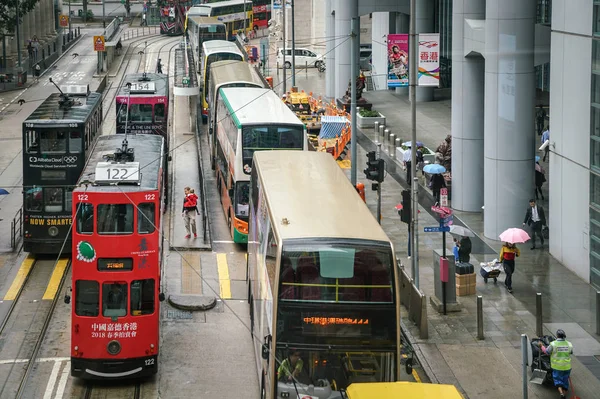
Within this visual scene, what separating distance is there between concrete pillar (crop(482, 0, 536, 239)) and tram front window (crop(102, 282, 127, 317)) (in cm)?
1486

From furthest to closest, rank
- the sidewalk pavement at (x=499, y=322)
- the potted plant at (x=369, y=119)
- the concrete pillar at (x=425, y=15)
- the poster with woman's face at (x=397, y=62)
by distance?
the concrete pillar at (x=425, y=15) < the potted plant at (x=369, y=119) < the poster with woman's face at (x=397, y=62) < the sidewalk pavement at (x=499, y=322)

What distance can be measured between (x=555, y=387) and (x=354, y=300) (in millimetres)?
6293

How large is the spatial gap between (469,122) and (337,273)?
19931 mm

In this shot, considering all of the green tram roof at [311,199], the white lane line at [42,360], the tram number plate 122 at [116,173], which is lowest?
the white lane line at [42,360]

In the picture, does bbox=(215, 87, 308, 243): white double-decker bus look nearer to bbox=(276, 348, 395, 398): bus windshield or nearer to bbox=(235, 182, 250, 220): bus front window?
bbox=(235, 182, 250, 220): bus front window

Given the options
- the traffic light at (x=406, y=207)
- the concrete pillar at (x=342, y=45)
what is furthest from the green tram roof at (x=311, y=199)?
the concrete pillar at (x=342, y=45)

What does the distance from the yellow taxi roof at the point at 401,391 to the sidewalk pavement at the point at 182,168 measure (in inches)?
691

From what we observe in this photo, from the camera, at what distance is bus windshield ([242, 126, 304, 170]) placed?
31766 mm

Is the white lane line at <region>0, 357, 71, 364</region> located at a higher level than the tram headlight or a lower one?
lower

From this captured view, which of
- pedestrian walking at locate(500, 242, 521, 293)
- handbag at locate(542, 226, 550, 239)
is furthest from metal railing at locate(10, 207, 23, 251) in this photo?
handbag at locate(542, 226, 550, 239)

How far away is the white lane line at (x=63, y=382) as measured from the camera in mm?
21034

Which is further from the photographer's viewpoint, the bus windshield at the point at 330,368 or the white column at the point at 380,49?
the white column at the point at 380,49

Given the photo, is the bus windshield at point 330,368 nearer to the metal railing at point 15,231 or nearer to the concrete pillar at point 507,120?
the concrete pillar at point 507,120

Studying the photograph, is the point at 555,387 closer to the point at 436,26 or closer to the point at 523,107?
the point at 523,107
